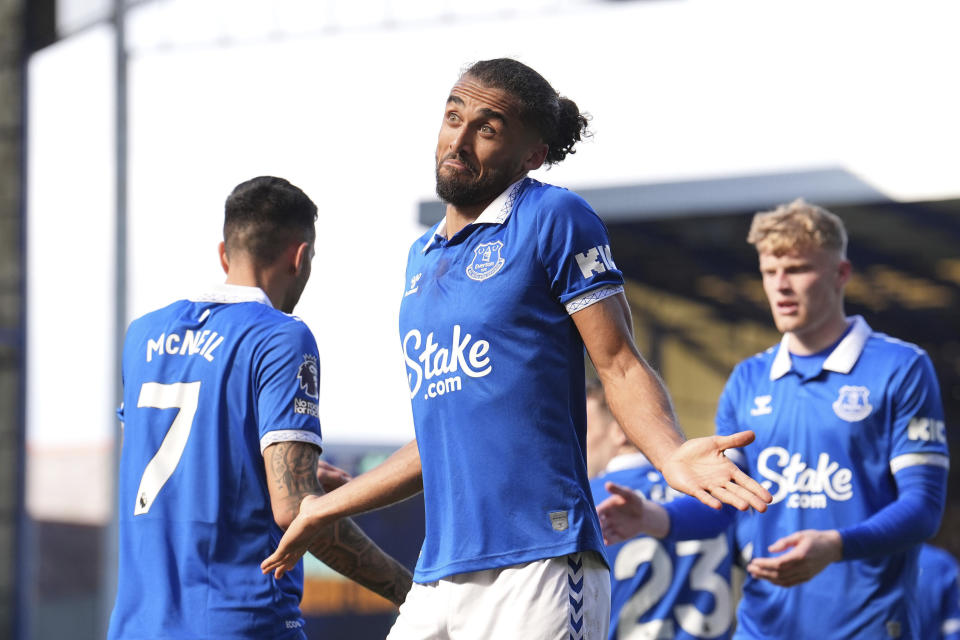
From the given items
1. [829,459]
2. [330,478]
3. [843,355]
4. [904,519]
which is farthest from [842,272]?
[330,478]

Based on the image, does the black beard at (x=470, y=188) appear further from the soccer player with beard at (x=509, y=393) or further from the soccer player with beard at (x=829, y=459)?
the soccer player with beard at (x=829, y=459)

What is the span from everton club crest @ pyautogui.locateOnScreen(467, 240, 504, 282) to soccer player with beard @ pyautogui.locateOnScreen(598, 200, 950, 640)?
1418mm

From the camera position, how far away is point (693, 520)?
5.26 metres

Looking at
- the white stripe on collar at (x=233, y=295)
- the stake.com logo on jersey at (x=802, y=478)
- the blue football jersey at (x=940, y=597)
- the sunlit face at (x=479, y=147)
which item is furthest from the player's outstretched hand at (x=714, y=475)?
the blue football jersey at (x=940, y=597)

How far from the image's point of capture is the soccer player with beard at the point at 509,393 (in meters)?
3.38

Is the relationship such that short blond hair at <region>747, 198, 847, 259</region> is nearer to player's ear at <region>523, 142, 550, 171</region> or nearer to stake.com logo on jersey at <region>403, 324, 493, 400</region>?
player's ear at <region>523, 142, 550, 171</region>

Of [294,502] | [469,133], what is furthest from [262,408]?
[469,133]

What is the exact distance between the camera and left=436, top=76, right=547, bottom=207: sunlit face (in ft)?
12.1

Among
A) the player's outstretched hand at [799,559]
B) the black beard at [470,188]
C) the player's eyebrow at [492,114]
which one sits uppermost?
the player's eyebrow at [492,114]

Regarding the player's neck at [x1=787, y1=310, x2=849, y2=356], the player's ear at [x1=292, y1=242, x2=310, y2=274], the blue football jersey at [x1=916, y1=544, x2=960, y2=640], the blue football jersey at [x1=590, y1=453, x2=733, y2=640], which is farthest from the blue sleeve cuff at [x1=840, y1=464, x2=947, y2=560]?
the blue football jersey at [x1=916, y1=544, x2=960, y2=640]

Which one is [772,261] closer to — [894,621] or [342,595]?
[894,621]

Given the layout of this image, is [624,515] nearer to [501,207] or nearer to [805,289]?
[805,289]

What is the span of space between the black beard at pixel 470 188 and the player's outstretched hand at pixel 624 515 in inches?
53.3

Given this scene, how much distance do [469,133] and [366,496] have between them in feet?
3.48
